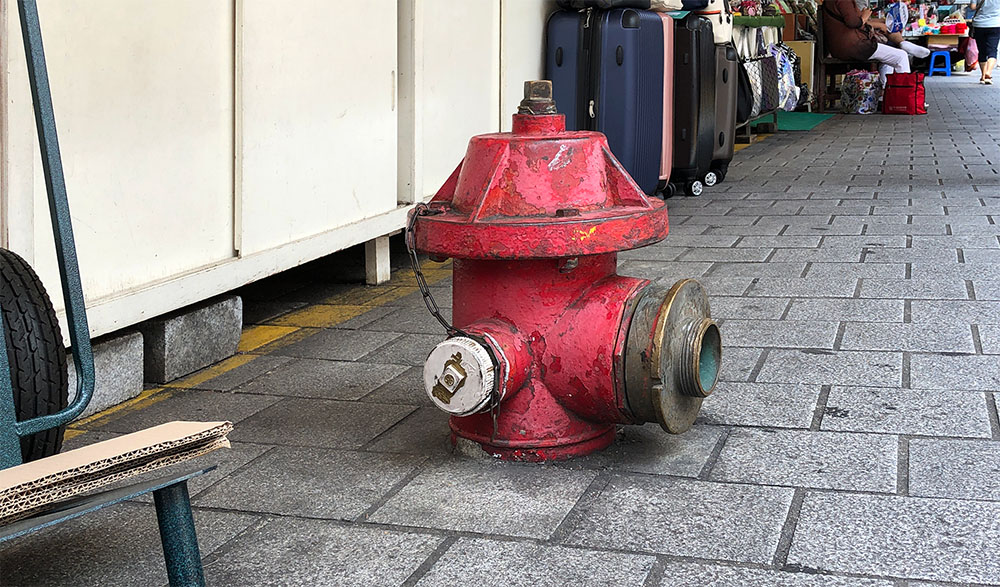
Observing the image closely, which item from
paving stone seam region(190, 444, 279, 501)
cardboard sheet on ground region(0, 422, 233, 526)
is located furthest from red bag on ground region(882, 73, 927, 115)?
cardboard sheet on ground region(0, 422, 233, 526)

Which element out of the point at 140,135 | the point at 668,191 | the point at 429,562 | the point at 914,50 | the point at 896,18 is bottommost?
the point at 429,562

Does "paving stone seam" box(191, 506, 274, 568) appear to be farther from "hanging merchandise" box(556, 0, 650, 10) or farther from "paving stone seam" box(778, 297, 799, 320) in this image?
"hanging merchandise" box(556, 0, 650, 10)

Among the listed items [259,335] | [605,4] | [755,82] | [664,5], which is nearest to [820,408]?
[259,335]

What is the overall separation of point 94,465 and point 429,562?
72cm

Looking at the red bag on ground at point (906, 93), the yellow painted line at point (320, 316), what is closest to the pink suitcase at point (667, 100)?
the yellow painted line at point (320, 316)

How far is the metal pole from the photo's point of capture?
2053 mm

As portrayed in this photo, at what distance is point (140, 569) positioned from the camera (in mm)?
2258

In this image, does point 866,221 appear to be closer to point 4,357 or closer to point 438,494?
point 438,494

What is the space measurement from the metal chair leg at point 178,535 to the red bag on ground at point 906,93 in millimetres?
14196

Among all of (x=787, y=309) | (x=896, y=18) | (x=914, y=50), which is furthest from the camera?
(x=896, y=18)

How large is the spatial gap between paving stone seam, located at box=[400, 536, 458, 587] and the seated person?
560 inches

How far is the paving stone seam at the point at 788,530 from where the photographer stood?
2.22 metres

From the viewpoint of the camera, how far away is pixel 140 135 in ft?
11.0

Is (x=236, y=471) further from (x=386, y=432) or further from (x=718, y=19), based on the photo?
(x=718, y=19)
